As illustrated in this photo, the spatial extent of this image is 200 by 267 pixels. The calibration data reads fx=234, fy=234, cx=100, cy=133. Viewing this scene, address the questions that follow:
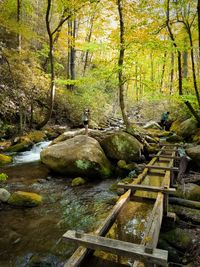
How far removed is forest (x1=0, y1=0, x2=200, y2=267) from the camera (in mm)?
4305

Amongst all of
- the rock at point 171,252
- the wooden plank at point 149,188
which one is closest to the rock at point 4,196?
the wooden plank at point 149,188

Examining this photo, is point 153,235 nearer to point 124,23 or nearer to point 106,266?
point 106,266

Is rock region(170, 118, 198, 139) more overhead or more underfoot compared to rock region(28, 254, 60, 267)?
more overhead

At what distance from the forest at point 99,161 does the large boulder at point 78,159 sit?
36mm

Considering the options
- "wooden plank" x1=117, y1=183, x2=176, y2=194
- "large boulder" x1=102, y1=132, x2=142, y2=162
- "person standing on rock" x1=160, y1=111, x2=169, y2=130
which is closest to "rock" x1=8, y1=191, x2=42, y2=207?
"wooden plank" x1=117, y1=183, x2=176, y2=194

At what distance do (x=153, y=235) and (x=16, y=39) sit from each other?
17653 millimetres

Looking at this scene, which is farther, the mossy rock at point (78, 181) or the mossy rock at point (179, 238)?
the mossy rock at point (78, 181)

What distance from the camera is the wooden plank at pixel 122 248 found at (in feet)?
8.63

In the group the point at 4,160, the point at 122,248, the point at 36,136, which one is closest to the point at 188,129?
the point at 36,136

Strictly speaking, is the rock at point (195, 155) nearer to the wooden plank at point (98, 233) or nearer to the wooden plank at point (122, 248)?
the wooden plank at point (98, 233)

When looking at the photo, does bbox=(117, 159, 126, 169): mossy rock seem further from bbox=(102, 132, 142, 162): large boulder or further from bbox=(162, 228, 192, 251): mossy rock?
bbox=(162, 228, 192, 251): mossy rock

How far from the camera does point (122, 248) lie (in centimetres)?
283

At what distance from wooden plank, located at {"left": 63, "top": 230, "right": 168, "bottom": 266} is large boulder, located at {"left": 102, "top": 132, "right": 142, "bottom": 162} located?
6165mm

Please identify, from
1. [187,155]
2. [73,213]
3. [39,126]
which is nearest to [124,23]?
[187,155]
